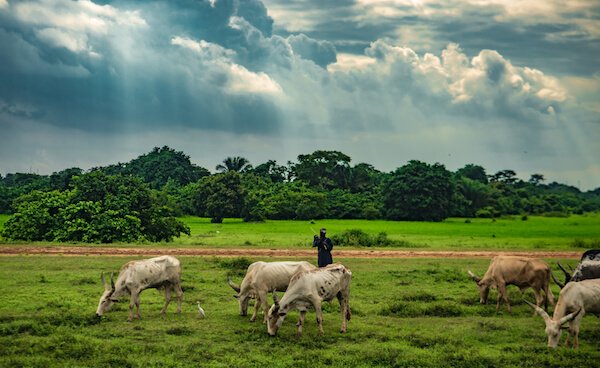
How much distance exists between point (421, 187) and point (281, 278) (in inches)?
2527

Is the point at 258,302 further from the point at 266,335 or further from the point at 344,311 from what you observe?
the point at 344,311

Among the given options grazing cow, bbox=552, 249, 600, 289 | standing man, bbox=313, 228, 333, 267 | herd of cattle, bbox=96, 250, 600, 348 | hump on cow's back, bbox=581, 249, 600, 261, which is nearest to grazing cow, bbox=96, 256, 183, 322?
herd of cattle, bbox=96, 250, 600, 348

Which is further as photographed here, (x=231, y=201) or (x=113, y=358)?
(x=231, y=201)

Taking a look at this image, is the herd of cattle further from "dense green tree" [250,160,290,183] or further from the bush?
"dense green tree" [250,160,290,183]

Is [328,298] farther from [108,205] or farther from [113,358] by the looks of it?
[108,205]

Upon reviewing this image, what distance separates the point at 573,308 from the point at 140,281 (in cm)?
1047

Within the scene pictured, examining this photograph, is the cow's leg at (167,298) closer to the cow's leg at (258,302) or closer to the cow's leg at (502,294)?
the cow's leg at (258,302)

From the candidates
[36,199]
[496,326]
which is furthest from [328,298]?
[36,199]

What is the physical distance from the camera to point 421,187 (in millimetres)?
78938

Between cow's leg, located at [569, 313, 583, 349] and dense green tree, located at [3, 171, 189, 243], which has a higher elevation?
dense green tree, located at [3, 171, 189, 243]

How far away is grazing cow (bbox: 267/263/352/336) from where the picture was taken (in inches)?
597

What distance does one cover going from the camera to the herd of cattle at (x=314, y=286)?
14531 millimetres

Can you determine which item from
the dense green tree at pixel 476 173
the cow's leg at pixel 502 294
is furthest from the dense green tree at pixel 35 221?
the dense green tree at pixel 476 173

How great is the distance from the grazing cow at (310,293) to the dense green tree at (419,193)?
63.0 m
